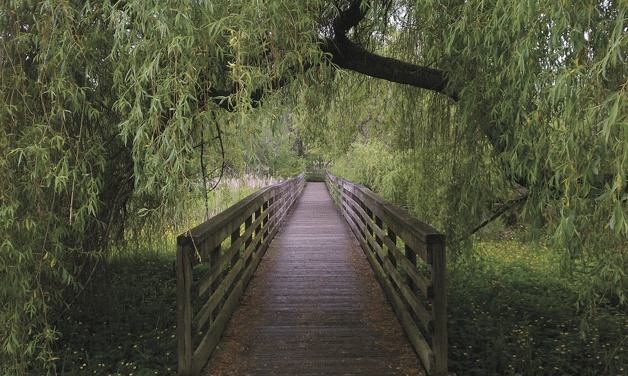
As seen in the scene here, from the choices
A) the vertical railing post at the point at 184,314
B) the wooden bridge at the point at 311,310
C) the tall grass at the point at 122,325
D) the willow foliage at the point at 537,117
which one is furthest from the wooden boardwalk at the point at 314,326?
the willow foliage at the point at 537,117

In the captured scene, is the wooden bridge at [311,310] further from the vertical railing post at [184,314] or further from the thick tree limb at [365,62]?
the thick tree limb at [365,62]

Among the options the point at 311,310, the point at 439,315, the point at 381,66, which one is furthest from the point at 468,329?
the point at 381,66

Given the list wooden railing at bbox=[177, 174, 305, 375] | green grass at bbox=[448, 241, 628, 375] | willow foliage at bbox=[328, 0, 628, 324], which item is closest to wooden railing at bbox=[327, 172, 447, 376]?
willow foliage at bbox=[328, 0, 628, 324]

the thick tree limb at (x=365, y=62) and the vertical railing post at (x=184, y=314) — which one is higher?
the thick tree limb at (x=365, y=62)

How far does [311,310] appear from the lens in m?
4.85

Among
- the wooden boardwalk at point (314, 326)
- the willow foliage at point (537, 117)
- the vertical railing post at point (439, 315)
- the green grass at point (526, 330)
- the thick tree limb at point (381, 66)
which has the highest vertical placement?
the thick tree limb at point (381, 66)

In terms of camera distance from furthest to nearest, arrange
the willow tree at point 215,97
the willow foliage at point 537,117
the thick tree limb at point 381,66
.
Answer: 1. the thick tree limb at point 381,66
2. the willow tree at point 215,97
3. the willow foliage at point 537,117

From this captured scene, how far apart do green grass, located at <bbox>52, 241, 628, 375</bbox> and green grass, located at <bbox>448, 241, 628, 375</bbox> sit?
0.4 inches

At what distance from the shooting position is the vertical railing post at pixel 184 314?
3.13 metres

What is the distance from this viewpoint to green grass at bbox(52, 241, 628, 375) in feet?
16.0

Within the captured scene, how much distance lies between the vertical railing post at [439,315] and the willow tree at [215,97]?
29.9 inches

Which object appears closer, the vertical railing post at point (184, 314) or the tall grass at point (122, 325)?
the vertical railing post at point (184, 314)

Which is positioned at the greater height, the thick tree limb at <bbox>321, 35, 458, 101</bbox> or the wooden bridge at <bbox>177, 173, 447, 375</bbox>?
the thick tree limb at <bbox>321, 35, 458, 101</bbox>

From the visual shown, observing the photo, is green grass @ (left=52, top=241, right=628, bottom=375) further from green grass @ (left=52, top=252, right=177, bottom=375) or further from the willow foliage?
the willow foliage
